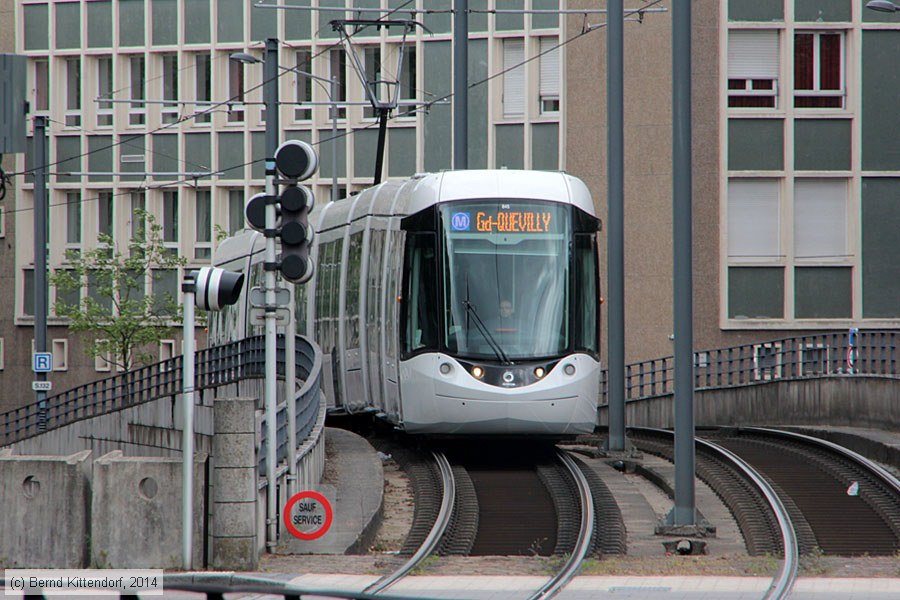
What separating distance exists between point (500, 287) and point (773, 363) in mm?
20642

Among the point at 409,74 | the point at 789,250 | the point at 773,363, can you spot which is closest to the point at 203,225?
the point at 409,74

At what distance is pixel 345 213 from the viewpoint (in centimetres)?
2391

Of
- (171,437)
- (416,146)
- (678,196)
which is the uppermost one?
(416,146)

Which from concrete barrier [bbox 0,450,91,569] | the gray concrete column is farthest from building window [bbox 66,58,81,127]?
the gray concrete column

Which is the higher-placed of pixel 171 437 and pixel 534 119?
pixel 534 119

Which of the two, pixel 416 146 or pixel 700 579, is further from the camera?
pixel 416 146

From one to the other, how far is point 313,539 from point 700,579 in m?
3.12

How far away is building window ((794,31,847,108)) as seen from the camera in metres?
40.0

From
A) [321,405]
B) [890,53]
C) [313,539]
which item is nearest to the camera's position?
[313,539]

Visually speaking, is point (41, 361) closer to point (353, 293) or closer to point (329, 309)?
point (329, 309)

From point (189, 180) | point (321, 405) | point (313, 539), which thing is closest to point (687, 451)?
point (313, 539)

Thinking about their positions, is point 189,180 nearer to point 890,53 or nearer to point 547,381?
point 890,53

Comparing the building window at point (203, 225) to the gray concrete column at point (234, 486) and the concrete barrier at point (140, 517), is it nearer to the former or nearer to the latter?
the concrete barrier at point (140, 517)

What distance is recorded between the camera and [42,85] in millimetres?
50094
